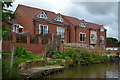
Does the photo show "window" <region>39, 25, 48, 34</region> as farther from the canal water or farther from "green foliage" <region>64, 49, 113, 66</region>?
the canal water

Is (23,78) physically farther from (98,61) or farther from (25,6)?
(25,6)

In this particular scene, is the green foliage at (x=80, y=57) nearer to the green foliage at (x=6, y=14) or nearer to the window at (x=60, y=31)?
the window at (x=60, y=31)

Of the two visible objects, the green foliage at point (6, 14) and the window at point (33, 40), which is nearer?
the green foliage at point (6, 14)

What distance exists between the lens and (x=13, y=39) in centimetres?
1750

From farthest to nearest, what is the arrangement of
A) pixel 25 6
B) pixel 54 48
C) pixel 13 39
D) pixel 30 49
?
pixel 25 6 → pixel 54 48 → pixel 30 49 → pixel 13 39

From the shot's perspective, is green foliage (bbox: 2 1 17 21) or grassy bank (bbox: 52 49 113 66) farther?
grassy bank (bbox: 52 49 113 66)

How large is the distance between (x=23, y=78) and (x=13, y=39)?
8655 millimetres

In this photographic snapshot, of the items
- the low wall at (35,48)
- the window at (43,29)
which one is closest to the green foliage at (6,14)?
the low wall at (35,48)

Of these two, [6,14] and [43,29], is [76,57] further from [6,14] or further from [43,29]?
[6,14]

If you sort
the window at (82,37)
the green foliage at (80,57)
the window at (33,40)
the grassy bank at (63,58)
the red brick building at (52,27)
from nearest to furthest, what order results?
the grassy bank at (63,58) → the window at (33,40) → the green foliage at (80,57) → the red brick building at (52,27) → the window at (82,37)

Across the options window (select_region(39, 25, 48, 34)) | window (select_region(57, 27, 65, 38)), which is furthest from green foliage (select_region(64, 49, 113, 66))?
window (select_region(57, 27, 65, 38))

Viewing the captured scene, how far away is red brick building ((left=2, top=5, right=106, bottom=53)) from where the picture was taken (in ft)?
93.3

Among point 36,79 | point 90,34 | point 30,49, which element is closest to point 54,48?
point 30,49

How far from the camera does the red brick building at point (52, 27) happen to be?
28438mm
